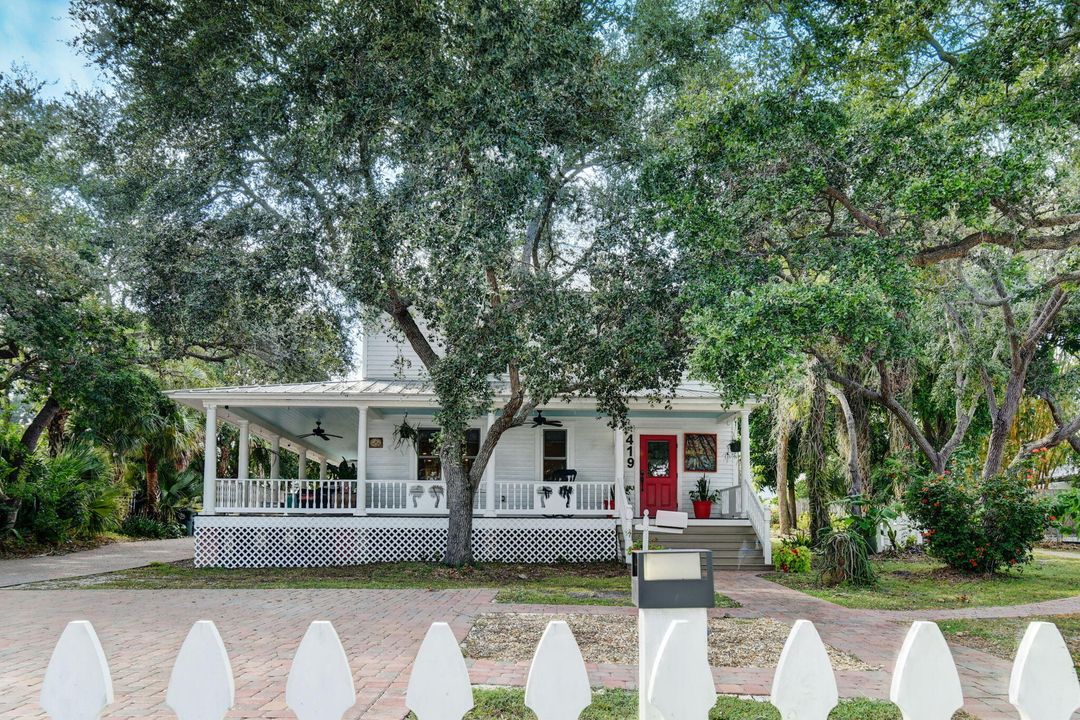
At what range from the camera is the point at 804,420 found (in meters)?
21.7

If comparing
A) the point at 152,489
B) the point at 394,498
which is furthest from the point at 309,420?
the point at 152,489

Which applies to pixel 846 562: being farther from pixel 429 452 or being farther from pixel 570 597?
pixel 429 452

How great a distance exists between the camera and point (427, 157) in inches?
486

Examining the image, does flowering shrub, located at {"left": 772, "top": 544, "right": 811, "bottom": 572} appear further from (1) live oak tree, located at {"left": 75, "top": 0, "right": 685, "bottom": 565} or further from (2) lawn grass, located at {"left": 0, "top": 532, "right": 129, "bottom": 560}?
(2) lawn grass, located at {"left": 0, "top": 532, "right": 129, "bottom": 560}

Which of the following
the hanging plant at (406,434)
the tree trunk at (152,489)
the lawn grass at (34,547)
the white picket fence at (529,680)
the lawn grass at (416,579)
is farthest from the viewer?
the tree trunk at (152,489)

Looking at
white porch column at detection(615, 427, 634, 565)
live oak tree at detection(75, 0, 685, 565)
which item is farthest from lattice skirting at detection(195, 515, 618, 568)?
live oak tree at detection(75, 0, 685, 565)

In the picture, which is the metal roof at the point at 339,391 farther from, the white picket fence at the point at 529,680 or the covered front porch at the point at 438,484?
the white picket fence at the point at 529,680

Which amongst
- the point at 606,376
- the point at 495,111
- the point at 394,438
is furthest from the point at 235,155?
the point at 394,438

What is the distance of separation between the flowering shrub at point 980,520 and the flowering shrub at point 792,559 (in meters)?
2.35

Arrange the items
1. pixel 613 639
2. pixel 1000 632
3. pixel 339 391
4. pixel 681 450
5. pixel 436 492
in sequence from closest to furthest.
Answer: pixel 613 639 → pixel 1000 632 → pixel 339 391 → pixel 436 492 → pixel 681 450

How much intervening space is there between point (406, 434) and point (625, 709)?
15054mm

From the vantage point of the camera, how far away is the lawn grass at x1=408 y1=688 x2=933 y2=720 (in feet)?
15.3

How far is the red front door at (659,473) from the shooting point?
20219mm

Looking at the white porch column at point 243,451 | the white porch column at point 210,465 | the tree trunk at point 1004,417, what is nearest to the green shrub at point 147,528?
the white porch column at point 243,451
